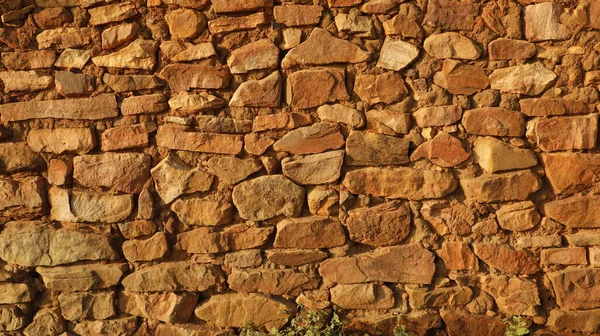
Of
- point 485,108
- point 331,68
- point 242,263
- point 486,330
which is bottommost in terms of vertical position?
point 486,330

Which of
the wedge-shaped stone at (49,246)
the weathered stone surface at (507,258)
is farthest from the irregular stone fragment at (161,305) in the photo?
the weathered stone surface at (507,258)

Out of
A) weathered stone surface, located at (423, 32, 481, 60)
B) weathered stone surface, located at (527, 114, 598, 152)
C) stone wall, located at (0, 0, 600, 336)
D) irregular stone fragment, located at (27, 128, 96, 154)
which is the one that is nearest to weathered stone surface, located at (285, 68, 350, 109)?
stone wall, located at (0, 0, 600, 336)

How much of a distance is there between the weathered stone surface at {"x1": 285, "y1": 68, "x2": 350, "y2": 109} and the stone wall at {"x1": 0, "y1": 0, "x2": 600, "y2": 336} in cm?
1

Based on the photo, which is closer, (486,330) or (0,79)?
(486,330)

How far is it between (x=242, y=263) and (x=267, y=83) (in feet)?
3.03

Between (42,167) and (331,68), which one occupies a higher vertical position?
(331,68)

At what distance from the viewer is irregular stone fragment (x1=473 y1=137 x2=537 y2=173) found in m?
2.83

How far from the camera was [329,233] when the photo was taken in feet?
9.56

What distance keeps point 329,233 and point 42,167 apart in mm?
1562

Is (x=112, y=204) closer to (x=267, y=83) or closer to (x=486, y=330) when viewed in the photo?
(x=267, y=83)

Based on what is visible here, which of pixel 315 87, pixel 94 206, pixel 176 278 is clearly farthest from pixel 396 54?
pixel 94 206

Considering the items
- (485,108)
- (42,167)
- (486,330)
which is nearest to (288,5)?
(485,108)

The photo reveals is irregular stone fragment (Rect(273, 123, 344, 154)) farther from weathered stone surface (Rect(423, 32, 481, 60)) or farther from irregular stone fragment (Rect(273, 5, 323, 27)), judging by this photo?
weathered stone surface (Rect(423, 32, 481, 60))

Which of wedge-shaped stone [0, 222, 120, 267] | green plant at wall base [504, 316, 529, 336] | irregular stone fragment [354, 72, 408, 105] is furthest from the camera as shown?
wedge-shaped stone [0, 222, 120, 267]
